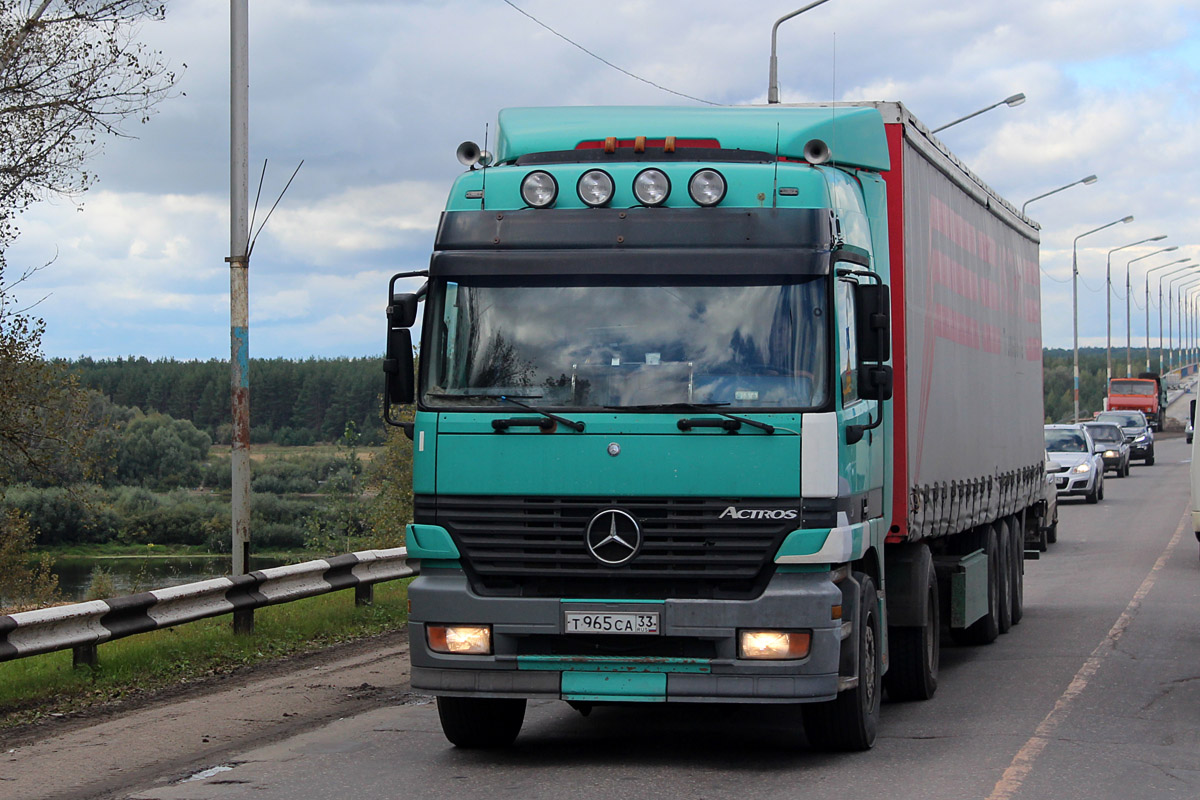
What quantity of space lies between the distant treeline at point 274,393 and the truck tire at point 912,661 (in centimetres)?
8011

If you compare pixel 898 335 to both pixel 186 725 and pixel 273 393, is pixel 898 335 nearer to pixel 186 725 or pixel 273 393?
pixel 186 725

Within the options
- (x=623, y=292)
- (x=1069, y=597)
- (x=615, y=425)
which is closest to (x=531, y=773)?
(x=615, y=425)

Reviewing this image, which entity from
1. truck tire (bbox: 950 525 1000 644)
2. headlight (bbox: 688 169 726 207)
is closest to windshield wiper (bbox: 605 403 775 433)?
headlight (bbox: 688 169 726 207)

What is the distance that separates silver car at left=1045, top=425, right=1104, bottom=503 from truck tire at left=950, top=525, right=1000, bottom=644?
21.6 meters

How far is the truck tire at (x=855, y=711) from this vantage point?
312 inches

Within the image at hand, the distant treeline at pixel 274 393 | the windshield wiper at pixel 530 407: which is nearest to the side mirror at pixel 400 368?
the windshield wiper at pixel 530 407

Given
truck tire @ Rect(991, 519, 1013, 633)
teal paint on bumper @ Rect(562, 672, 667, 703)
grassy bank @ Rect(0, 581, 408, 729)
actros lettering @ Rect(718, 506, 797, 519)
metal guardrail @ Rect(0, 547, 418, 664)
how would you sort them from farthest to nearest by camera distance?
truck tire @ Rect(991, 519, 1013, 633) → grassy bank @ Rect(0, 581, 408, 729) → metal guardrail @ Rect(0, 547, 418, 664) → teal paint on bumper @ Rect(562, 672, 667, 703) → actros lettering @ Rect(718, 506, 797, 519)

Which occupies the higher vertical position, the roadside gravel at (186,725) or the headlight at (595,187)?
the headlight at (595,187)

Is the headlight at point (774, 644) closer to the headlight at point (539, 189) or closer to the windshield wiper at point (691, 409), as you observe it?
the windshield wiper at point (691, 409)

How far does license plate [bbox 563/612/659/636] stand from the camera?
7.39 meters

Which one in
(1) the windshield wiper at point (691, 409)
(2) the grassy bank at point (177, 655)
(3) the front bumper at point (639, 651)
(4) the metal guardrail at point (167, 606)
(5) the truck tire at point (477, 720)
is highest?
(1) the windshield wiper at point (691, 409)

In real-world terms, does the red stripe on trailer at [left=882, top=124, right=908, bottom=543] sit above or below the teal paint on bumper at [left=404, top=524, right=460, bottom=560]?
above

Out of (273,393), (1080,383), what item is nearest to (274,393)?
(273,393)

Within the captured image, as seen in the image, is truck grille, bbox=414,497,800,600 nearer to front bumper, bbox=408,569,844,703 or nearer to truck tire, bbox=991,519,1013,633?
front bumper, bbox=408,569,844,703
